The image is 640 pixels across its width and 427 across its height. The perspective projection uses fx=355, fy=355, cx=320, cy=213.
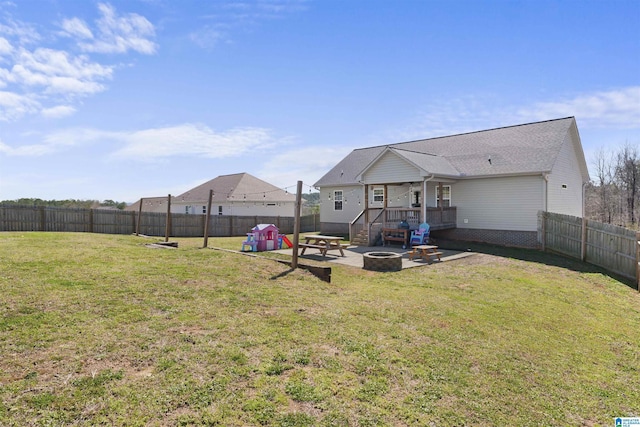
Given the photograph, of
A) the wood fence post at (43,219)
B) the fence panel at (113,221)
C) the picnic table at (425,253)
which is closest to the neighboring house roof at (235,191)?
the fence panel at (113,221)

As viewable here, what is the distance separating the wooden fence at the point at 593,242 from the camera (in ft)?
37.9

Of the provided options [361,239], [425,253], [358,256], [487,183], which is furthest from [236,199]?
[425,253]

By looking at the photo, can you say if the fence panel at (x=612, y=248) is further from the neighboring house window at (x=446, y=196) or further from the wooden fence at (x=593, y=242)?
the neighboring house window at (x=446, y=196)

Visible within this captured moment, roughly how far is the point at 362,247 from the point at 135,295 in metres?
12.6

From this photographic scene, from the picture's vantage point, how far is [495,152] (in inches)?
768

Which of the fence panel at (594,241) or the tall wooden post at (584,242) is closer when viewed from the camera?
the fence panel at (594,241)

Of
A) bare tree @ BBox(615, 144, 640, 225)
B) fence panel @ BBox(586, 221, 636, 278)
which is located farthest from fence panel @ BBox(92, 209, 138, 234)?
bare tree @ BBox(615, 144, 640, 225)

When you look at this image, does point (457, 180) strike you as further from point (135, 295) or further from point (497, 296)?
point (135, 295)

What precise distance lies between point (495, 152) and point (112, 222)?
23.5m

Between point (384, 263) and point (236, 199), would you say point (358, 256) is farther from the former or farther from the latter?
point (236, 199)

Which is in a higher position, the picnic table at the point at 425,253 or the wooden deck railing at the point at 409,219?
the wooden deck railing at the point at 409,219

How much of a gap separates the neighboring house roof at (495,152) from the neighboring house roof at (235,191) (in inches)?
519

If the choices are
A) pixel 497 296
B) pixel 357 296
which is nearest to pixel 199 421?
pixel 357 296

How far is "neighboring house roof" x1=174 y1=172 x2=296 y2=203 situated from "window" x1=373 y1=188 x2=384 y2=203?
13242 mm
